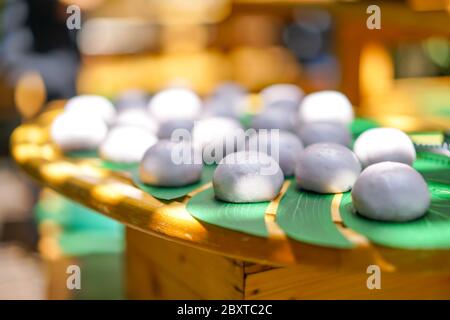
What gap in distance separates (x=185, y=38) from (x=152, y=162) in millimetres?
2788

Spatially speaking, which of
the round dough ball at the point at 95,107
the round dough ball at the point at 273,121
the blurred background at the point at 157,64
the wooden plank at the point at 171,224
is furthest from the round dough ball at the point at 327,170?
the round dough ball at the point at 95,107

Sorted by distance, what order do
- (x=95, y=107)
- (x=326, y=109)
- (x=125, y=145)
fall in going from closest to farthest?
(x=125, y=145), (x=326, y=109), (x=95, y=107)

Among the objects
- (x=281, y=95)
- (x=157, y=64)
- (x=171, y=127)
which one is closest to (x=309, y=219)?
(x=171, y=127)

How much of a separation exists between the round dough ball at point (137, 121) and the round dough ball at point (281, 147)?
279 mm

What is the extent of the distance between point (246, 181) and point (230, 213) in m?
0.06

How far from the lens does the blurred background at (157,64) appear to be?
5.42 feet

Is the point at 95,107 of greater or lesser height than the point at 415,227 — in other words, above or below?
above

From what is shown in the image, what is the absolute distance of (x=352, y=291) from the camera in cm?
94

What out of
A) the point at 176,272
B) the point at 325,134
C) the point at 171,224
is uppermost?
the point at 325,134

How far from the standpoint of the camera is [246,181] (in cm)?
80

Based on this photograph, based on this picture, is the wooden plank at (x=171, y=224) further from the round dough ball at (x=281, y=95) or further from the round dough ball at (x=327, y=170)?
the round dough ball at (x=281, y=95)

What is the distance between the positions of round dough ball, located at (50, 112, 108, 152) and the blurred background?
358 mm

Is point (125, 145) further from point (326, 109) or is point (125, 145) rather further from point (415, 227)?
point (415, 227)

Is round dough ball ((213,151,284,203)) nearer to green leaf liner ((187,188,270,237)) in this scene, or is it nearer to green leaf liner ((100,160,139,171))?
green leaf liner ((187,188,270,237))
